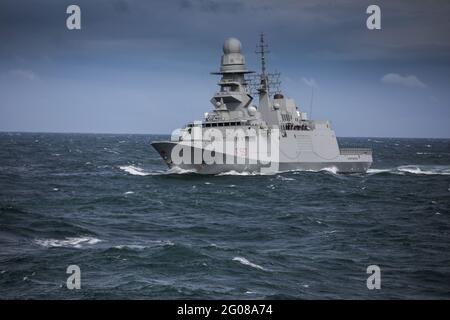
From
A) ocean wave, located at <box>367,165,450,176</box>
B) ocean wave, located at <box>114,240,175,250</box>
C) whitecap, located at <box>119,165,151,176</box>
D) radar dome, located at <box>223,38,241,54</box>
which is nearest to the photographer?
ocean wave, located at <box>114,240,175,250</box>

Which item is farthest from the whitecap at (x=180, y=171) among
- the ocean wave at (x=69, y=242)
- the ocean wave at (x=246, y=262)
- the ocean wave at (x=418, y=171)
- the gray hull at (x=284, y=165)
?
the ocean wave at (x=246, y=262)

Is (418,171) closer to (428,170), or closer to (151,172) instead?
(428,170)

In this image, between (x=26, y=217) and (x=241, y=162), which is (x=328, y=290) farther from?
(x=241, y=162)

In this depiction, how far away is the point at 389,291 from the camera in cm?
1698

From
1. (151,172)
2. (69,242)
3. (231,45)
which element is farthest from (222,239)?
(231,45)

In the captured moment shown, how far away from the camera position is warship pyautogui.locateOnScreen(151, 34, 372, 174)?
4838 centimetres

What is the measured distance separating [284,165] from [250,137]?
21.2ft

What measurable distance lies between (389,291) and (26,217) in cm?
1839

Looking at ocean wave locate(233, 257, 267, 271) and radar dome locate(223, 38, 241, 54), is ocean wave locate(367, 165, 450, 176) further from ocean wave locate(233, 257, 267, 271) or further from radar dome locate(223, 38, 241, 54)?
ocean wave locate(233, 257, 267, 271)

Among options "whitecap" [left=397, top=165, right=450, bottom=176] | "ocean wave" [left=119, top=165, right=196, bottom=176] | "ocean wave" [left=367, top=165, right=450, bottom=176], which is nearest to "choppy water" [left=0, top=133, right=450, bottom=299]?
"ocean wave" [left=119, top=165, right=196, bottom=176]

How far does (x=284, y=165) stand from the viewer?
53.6m

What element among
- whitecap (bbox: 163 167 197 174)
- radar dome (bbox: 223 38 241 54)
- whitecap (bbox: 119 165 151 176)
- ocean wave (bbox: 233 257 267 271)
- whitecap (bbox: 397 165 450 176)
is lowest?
ocean wave (bbox: 233 257 267 271)

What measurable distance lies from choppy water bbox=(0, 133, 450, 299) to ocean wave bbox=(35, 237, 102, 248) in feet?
0.24
